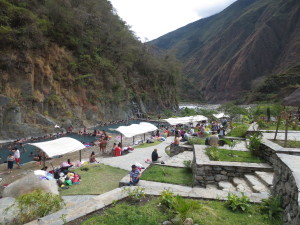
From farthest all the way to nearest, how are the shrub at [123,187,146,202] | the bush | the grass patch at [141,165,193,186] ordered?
the grass patch at [141,165,193,186]
the shrub at [123,187,146,202]
the bush

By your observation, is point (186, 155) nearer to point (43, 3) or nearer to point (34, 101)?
point (34, 101)

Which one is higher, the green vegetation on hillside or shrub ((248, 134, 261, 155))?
the green vegetation on hillside

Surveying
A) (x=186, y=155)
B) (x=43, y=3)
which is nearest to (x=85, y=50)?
(x=43, y=3)

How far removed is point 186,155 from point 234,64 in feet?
395

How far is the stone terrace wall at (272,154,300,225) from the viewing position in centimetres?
359

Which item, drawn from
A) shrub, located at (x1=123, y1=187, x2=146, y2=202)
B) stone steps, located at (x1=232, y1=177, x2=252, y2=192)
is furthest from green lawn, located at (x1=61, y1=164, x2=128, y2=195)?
stone steps, located at (x1=232, y1=177, x2=252, y2=192)

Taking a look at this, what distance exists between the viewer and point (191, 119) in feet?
85.5

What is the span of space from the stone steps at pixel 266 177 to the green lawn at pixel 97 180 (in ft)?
17.2

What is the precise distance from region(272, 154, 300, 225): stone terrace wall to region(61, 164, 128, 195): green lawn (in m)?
5.83

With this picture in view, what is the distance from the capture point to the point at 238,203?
4836 millimetres

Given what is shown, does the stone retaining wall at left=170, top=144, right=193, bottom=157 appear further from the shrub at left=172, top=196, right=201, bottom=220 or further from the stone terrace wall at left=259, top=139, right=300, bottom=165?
the shrub at left=172, top=196, right=201, bottom=220

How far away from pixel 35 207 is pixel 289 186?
18.1 feet

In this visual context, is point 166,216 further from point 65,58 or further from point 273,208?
point 65,58

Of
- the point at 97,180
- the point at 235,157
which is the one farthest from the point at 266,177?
the point at 97,180
